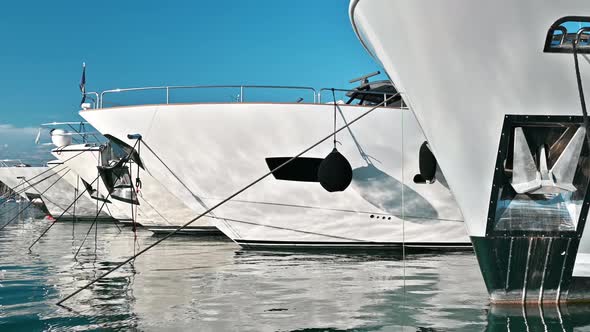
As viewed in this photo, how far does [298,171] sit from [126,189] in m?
5.76

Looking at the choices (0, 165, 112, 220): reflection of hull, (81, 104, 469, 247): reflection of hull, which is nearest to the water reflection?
(81, 104, 469, 247): reflection of hull

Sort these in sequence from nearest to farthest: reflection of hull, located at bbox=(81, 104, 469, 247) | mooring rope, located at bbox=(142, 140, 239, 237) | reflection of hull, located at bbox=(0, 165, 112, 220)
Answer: reflection of hull, located at bbox=(81, 104, 469, 247) → mooring rope, located at bbox=(142, 140, 239, 237) → reflection of hull, located at bbox=(0, 165, 112, 220)

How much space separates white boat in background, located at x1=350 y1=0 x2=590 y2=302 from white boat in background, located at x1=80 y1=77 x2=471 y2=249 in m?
4.91

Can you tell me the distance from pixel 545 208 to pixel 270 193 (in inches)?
241

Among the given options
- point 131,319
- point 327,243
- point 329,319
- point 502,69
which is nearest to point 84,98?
point 327,243

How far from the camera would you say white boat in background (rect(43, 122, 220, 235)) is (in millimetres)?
13570

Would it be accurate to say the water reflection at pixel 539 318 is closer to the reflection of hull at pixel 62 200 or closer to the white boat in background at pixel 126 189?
the white boat in background at pixel 126 189

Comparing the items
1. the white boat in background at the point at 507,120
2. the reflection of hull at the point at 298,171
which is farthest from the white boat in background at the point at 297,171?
the white boat in background at the point at 507,120

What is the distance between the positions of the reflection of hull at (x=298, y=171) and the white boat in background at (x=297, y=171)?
0.02 metres

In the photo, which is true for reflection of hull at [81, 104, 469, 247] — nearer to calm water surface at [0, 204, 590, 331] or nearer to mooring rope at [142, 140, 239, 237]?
mooring rope at [142, 140, 239, 237]

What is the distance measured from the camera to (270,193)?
35.8 ft

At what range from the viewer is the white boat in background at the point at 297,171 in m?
10.6

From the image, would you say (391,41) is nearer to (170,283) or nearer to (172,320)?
(172,320)

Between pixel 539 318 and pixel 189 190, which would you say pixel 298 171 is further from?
pixel 539 318
